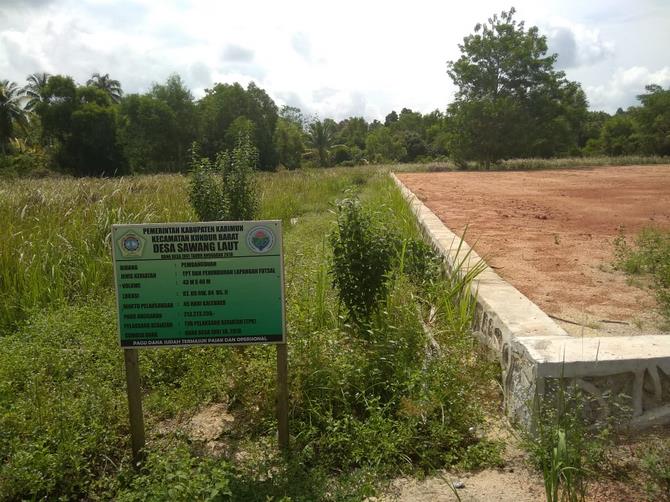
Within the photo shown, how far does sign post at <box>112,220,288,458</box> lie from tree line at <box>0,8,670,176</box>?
23081mm

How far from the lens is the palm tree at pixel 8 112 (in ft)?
146

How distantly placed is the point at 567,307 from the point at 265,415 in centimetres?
A: 233

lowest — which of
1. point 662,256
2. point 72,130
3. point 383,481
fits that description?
point 383,481

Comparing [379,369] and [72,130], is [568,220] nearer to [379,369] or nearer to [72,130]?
[379,369]

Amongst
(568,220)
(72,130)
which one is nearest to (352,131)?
(72,130)

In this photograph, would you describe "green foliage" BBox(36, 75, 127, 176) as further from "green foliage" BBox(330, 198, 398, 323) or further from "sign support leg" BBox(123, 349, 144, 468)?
"sign support leg" BBox(123, 349, 144, 468)

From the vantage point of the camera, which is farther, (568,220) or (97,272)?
(568,220)

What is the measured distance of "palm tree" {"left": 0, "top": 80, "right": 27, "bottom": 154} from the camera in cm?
4462

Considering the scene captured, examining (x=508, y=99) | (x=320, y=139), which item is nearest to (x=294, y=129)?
(x=320, y=139)

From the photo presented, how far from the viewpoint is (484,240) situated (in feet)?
21.5

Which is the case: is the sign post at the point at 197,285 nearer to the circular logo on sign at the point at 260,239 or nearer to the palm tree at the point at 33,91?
the circular logo on sign at the point at 260,239

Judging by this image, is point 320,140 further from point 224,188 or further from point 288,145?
point 224,188

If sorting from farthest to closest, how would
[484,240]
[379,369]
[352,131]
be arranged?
[352,131] → [484,240] → [379,369]

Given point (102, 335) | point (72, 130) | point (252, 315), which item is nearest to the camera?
point (252, 315)
